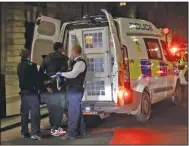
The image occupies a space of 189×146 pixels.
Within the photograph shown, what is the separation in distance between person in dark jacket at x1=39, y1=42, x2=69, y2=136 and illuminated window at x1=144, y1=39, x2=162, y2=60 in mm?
2270

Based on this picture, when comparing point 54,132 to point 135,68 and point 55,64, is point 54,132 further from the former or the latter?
point 135,68

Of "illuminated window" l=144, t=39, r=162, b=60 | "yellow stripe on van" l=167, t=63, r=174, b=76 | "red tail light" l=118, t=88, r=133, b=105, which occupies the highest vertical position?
"illuminated window" l=144, t=39, r=162, b=60

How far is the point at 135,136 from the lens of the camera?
6531 millimetres

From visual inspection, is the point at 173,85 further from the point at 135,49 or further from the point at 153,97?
the point at 135,49

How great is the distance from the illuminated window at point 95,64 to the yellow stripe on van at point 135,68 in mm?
687

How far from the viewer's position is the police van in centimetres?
709

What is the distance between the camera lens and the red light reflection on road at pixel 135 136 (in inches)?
241

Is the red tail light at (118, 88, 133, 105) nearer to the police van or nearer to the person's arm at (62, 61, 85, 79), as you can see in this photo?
the police van

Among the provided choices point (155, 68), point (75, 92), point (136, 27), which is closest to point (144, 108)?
point (155, 68)

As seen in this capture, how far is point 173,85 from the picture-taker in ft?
31.9

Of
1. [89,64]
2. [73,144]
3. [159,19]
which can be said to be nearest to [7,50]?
[89,64]

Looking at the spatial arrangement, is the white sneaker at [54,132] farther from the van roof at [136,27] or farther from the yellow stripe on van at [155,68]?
the yellow stripe on van at [155,68]

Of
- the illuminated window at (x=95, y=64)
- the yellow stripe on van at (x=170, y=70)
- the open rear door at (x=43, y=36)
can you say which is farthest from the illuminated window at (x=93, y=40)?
the yellow stripe on van at (x=170, y=70)

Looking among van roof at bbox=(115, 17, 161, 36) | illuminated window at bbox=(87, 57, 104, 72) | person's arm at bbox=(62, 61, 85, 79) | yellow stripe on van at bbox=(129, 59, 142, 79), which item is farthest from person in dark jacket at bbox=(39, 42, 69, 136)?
van roof at bbox=(115, 17, 161, 36)
